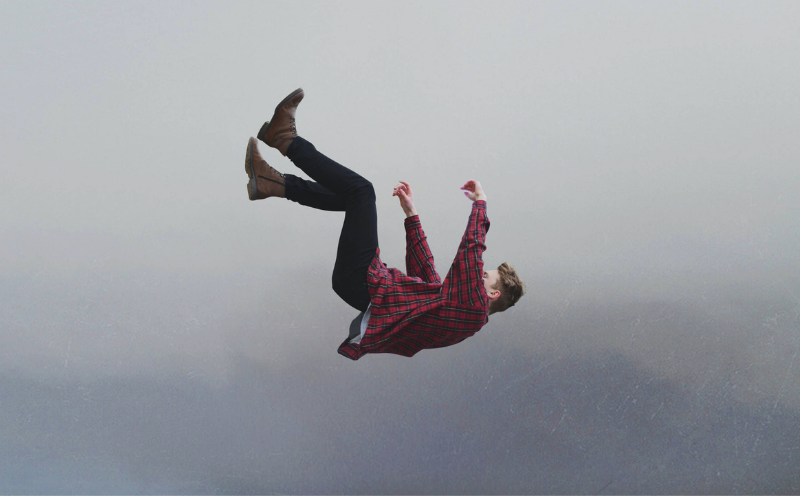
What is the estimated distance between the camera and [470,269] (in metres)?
2.51

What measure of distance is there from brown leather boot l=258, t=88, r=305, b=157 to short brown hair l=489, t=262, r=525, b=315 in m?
1.03

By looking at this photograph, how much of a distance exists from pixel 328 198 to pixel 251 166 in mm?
360

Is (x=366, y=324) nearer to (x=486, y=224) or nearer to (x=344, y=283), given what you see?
(x=344, y=283)

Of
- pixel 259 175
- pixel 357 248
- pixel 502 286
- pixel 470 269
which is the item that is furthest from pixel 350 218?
pixel 502 286

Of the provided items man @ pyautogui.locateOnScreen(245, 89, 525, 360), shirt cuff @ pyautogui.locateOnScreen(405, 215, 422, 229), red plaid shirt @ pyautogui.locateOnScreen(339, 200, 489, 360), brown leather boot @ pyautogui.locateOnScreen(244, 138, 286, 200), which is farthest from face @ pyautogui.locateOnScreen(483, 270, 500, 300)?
brown leather boot @ pyautogui.locateOnScreen(244, 138, 286, 200)

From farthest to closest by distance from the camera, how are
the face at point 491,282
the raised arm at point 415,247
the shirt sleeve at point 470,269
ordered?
the raised arm at point 415,247 < the face at point 491,282 < the shirt sleeve at point 470,269

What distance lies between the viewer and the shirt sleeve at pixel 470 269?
251 centimetres

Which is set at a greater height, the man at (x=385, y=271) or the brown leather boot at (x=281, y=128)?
the brown leather boot at (x=281, y=128)

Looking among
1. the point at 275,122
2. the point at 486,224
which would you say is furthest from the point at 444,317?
the point at 275,122

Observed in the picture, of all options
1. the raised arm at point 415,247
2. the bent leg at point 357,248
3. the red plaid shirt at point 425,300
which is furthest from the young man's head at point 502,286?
the bent leg at point 357,248

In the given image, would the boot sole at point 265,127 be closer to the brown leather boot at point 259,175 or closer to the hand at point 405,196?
the brown leather boot at point 259,175

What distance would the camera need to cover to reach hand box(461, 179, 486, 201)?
2.65 meters

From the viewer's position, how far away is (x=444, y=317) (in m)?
2.58

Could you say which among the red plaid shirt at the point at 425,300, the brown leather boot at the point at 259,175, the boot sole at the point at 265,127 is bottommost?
the red plaid shirt at the point at 425,300
